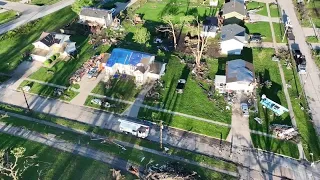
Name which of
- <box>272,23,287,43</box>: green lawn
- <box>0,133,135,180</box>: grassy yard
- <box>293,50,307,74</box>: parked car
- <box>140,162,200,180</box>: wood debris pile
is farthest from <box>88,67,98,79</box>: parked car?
<box>272,23,287,43</box>: green lawn

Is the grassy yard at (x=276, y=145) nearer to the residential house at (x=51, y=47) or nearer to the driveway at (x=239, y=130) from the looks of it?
the driveway at (x=239, y=130)

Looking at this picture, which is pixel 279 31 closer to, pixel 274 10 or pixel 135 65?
pixel 274 10

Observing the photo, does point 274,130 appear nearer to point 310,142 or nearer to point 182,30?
point 310,142

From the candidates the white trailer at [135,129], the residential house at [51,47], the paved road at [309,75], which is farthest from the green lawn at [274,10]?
the white trailer at [135,129]

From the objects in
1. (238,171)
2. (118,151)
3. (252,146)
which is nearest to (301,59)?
(252,146)

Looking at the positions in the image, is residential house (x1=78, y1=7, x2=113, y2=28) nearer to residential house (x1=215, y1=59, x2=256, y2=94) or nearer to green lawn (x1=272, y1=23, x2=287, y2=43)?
residential house (x1=215, y1=59, x2=256, y2=94)

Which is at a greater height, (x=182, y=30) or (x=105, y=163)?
(x=182, y=30)

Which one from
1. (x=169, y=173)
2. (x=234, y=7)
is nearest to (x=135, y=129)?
(x=169, y=173)
